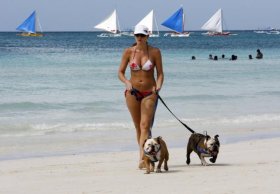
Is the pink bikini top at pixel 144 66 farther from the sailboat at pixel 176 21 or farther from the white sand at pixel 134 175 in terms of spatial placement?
the sailboat at pixel 176 21

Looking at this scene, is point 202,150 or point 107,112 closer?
point 202,150

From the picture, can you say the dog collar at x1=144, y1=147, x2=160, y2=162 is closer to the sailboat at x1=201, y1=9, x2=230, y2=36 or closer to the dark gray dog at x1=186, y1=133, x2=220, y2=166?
the dark gray dog at x1=186, y1=133, x2=220, y2=166

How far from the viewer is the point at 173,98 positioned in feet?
62.1

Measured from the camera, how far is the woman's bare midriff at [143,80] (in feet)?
23.7

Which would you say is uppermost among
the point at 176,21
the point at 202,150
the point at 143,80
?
the point at 176,21

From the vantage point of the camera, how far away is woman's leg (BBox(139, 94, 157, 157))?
724 centimetres

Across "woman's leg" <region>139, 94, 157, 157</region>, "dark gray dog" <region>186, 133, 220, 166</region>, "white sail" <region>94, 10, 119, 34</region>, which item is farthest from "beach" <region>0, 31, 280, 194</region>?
"white sail" <region>94, 10, 119, 34</region>

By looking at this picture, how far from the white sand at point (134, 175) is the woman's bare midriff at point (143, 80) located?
86 cm

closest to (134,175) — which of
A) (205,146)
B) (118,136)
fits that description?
(205,146)

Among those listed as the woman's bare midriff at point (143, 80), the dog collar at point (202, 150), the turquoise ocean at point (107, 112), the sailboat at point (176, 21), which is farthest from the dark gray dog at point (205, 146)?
the sailboat at point (176, 21)

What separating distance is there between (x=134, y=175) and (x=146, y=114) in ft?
2.04

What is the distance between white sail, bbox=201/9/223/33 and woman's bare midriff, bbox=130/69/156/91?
265ft

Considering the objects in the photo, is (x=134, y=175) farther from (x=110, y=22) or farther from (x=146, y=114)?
(x=110, y=22)

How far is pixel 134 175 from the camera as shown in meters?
7.15
